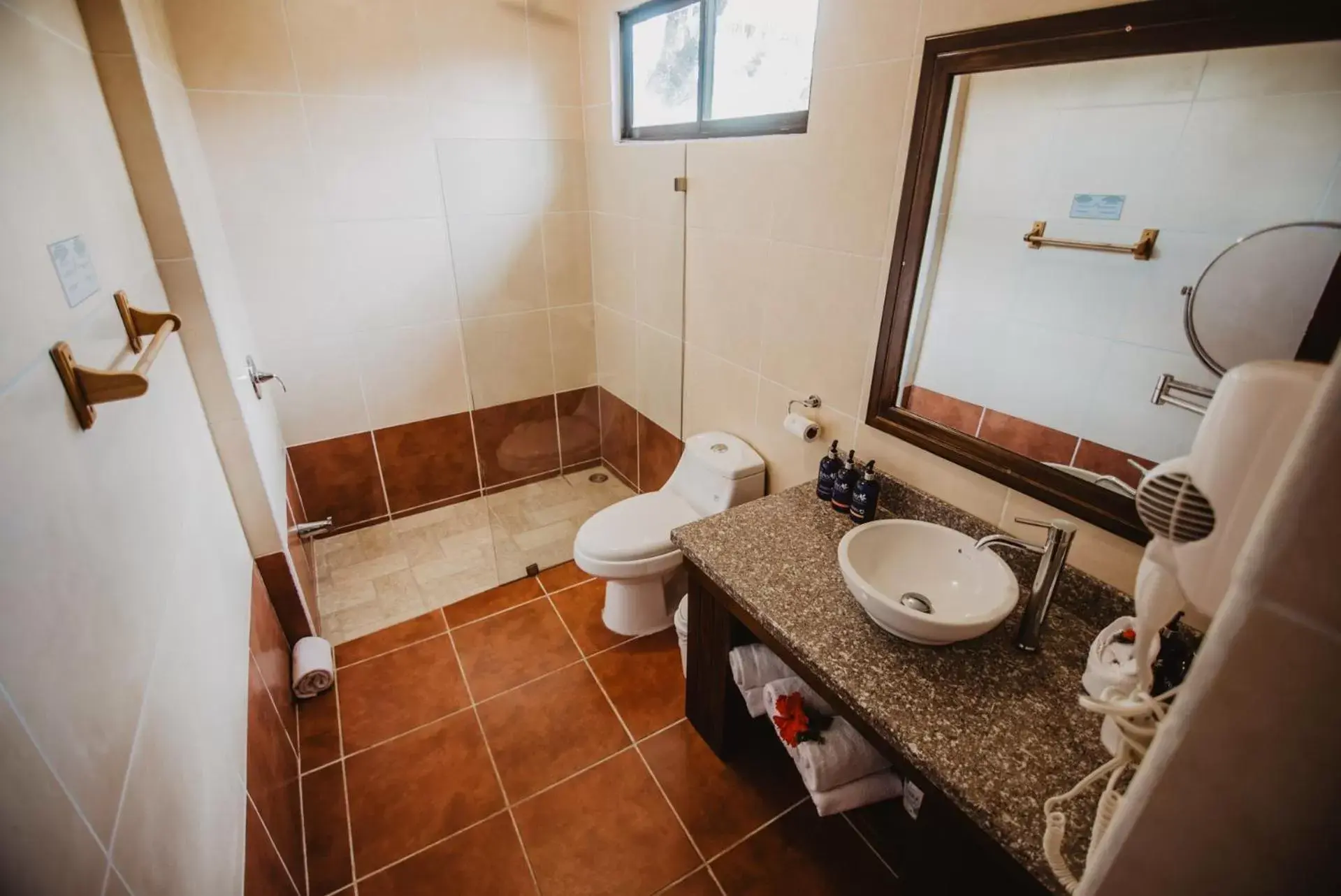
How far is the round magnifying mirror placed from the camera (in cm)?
91

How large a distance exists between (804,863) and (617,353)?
2.20 m

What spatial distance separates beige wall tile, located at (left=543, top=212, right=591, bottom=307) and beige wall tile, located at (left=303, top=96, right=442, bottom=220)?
0.55 meters

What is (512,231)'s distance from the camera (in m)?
2.71

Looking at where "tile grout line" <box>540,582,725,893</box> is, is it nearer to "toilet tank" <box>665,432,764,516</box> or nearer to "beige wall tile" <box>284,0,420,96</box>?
"toilet tank" <box>665,432,764,516</box>

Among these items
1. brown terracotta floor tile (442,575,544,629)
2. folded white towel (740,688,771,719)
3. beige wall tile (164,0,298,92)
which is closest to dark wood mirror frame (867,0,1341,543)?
folded white towel (740,688,771,719)

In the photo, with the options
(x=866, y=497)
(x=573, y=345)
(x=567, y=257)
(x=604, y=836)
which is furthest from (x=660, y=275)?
(x=604, y=836)

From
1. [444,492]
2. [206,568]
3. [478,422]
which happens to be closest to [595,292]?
[478,422]

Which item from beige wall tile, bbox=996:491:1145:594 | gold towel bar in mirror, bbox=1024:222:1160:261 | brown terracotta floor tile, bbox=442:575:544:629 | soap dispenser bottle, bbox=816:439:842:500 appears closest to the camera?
gold towel bar in mirror, bbox=1024:222:1160:261

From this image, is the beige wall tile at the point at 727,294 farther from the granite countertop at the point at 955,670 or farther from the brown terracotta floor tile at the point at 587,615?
the brown terracotta floor tile at the point at 587,615

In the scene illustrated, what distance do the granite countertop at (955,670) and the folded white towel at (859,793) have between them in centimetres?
51

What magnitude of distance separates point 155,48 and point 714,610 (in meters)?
2.19

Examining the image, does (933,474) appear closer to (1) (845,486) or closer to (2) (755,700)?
(1) (845,486)

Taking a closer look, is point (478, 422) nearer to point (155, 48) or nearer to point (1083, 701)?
point (155, 48)

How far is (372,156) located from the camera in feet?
7.71
